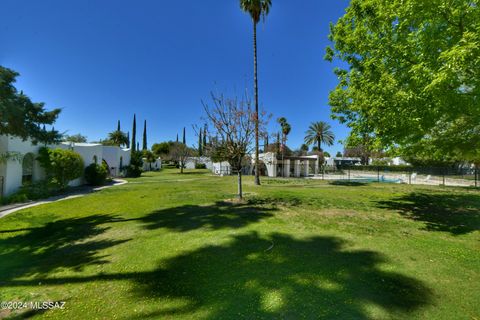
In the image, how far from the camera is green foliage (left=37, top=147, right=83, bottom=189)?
49.8ft

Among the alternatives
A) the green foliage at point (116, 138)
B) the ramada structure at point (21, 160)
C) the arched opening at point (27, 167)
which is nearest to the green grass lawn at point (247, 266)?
the ramada structure at point (21, 160)

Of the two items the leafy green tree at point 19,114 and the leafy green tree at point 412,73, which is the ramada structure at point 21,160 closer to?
the leafy green tree at point 19,114

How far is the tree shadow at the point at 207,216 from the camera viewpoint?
7.18m

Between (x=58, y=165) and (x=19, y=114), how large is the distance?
343 inches

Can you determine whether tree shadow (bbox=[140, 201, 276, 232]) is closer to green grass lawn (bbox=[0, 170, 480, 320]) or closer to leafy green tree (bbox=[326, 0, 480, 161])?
green grass lawn (bbox=[0, 170, 480, 320])

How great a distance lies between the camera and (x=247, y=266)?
14.6 ft

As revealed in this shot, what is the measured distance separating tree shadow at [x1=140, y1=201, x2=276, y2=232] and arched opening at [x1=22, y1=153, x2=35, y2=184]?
37.7ft

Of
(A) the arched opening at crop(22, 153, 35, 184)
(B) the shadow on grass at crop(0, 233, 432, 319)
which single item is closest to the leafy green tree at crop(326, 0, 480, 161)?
(B) the shadow on grass at crop(0, 233, 432, 319)

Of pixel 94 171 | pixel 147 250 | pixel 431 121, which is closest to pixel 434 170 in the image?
pixel 431 121

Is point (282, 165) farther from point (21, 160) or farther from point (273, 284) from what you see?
point (273, 284)

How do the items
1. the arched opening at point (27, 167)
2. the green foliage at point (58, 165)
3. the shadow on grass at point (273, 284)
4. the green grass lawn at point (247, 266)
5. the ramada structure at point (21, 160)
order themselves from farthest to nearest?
1. the green foliage at point (58, 165)
2. the arched opening at point (27, 167)
3. the ramada structure at point (21, 160)
4. the green grass lawn at point (247, 266)
5. the shadow on grass at point (273, 284)

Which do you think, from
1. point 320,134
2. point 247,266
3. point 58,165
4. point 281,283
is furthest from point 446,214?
point 320,134

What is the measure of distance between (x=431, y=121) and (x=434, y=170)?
27.9m

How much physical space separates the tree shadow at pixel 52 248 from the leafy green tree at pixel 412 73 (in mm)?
8649
